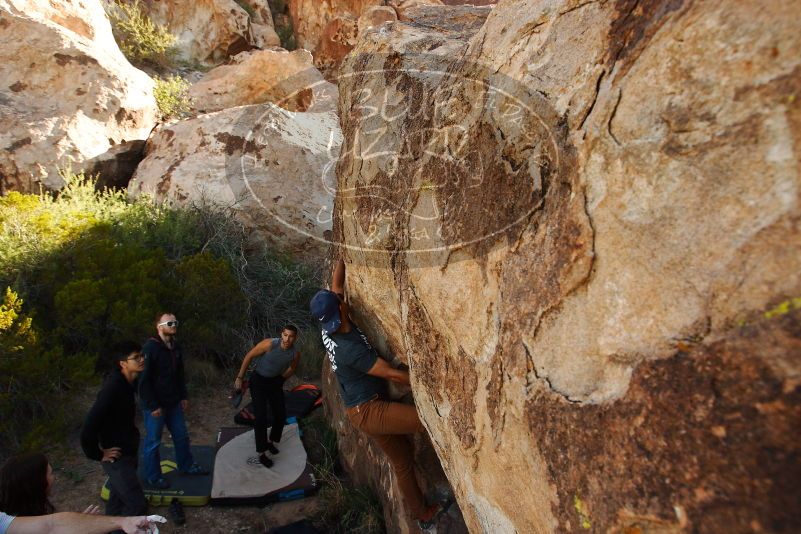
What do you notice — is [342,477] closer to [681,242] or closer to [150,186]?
[681,242]

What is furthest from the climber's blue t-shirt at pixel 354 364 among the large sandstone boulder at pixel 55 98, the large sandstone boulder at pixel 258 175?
the large sandstone boulder at pixel 55 98

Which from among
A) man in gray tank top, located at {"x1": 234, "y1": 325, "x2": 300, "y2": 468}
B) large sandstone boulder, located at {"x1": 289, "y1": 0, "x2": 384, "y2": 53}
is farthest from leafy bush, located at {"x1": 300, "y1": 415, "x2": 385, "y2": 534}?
large sandstone boulder, located at {"x1": 289, "y1": 0, "x2": 384, "y2": 53}

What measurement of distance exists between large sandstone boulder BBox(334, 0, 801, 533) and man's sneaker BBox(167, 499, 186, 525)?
2.34m

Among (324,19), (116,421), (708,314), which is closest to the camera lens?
(708,314)

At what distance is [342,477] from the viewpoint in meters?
4.27

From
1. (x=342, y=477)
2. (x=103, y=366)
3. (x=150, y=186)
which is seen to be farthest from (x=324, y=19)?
(x=342, y=477)

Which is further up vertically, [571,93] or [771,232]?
[571,93]

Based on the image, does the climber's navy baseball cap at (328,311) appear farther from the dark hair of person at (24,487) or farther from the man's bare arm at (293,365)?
the man's bare arm at (293,365)

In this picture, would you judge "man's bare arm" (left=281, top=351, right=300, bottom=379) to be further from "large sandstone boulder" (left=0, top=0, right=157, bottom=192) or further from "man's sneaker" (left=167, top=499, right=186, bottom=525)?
"large sandstone boulder" (left=0, top=0, right=157, bottom=192)

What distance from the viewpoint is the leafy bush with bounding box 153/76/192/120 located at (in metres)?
8.46

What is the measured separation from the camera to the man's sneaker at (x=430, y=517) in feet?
9.77

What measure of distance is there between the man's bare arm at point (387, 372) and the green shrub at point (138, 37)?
1106 centimetres

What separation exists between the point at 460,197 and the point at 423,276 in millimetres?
374

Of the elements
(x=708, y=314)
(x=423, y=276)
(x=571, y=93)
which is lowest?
(x=423, y=276)
